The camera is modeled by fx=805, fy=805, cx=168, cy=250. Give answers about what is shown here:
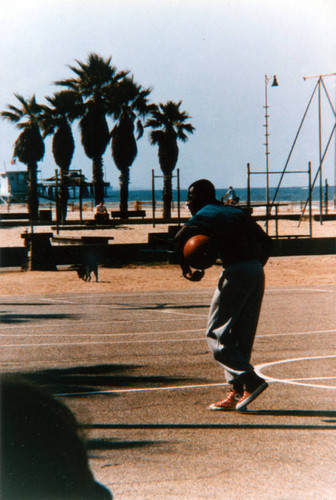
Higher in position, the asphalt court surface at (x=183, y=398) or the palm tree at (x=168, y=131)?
the palm tree at (x=168, y=131)

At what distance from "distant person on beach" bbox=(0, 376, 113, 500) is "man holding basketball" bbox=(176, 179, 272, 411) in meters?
2.63

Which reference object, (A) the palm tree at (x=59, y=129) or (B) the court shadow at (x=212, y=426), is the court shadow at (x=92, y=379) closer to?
(B) the court shadow at (x=212, y=426)

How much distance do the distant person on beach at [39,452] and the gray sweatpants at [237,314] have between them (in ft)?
8.64

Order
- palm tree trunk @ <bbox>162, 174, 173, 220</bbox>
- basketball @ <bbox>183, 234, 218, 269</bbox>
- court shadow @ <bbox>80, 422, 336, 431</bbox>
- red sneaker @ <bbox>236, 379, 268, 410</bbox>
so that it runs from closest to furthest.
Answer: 1. court shadow @ <bbox>80, 422, 336, 431</bbox>
2. basketball @ <bbox>183, 234, 218, 269</bbox>
3. red sneaker @ <bbox>236, 379, 268, 410</bbox>
4. palm tree trunk @ <bbox>162, 174, 173, 220</bbox>

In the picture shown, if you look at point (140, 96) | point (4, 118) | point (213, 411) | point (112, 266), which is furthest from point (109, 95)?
point (213, 411)

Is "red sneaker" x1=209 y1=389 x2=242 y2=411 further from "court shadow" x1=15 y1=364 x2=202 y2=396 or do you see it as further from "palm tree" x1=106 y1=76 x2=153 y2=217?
"palm tree" x1=106 y1=76 x2=153 y2=217

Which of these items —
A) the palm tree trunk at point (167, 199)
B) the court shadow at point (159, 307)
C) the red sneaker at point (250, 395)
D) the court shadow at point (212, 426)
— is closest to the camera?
the court shadow at point (212, 426)

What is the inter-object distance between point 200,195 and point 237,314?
93cm

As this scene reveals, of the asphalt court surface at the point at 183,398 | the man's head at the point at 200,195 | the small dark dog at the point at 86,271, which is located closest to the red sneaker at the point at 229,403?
the asphalt court surface at the point at 183,398

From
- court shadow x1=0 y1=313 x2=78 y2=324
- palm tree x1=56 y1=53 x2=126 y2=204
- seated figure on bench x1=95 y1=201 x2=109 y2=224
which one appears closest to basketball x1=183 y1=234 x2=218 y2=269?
court shadow x1=0 y1=313 x2=78 y2=324

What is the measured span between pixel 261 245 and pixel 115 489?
239 centimetres

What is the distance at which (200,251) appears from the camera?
5848 mm

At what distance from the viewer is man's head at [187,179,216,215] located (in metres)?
6.07

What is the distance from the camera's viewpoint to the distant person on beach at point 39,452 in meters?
3.21
